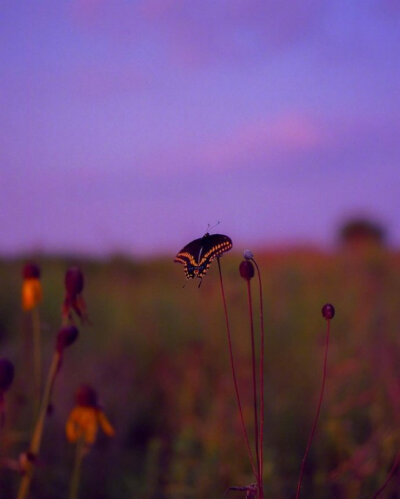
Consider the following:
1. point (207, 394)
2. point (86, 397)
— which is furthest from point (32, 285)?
point (207, 394)

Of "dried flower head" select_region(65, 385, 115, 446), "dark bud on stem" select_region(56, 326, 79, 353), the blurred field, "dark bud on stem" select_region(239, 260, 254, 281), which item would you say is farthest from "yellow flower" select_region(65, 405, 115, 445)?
"dark bud on stem" select_region(239, 260, 254, 281)

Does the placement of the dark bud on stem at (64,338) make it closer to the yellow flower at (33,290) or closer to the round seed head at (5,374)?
the round seed head at (5,374)

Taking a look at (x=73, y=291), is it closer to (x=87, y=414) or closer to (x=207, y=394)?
(x=87, y=414)

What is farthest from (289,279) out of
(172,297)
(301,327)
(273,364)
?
(273,364)

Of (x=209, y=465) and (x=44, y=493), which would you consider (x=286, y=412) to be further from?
(x=44, y=493)

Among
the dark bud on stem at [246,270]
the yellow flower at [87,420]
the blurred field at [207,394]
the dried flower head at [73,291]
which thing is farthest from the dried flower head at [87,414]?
the dark bud on stem at [246,270]
